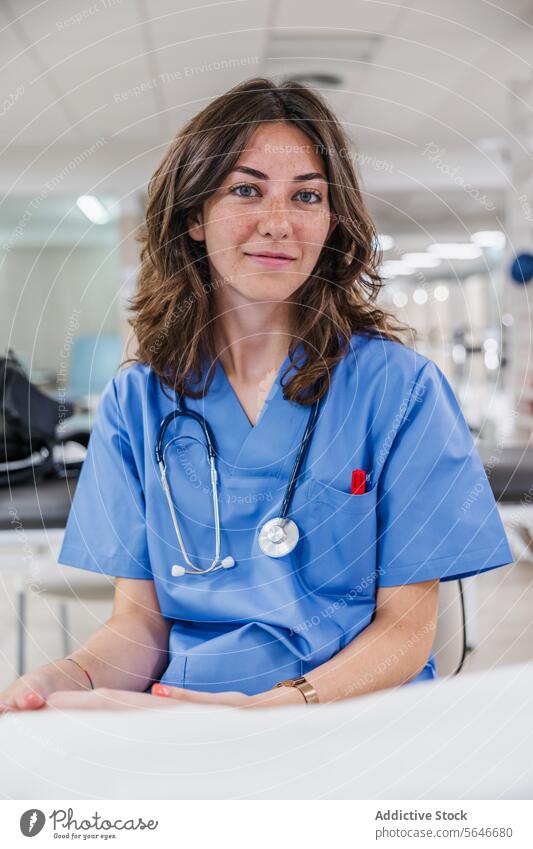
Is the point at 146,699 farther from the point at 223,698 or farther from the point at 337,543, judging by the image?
the point at 337,543

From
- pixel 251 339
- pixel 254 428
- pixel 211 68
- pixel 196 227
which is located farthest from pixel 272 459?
pixel 211 68

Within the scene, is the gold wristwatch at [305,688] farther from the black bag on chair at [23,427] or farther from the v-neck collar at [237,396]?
the black bag on chair at [23,427]

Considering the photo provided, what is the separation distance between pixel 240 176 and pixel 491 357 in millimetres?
1203

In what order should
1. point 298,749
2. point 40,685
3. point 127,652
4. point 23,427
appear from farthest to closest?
point 23,427 → point 127,652 → point 40,685 → point 298,749

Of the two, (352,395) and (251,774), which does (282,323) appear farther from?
(251,774)

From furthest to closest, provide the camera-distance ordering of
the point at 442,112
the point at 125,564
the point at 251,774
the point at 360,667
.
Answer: the point at 442,112
the point at 125,564
the point at 360,667
the point at 251,774

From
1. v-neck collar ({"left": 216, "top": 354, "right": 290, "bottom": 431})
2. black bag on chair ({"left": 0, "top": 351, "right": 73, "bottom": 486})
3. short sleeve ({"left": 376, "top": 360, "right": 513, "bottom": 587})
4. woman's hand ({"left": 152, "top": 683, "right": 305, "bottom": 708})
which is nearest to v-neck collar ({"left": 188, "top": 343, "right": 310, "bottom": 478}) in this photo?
v-neck collar ({"left": 216, "top": 354, "right": 290, "bottom": 431})

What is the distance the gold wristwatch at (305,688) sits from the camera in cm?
65

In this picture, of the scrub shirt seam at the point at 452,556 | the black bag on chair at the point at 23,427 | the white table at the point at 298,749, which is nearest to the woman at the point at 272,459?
the scrub shirt seam at the point at 452,556

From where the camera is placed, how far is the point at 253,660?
73cm

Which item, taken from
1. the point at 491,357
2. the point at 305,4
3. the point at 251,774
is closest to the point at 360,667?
the point at 251,774

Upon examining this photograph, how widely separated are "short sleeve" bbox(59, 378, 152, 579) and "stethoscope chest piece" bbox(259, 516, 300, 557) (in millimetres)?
147

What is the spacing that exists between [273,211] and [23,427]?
0.80 m

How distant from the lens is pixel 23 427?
134 cm
